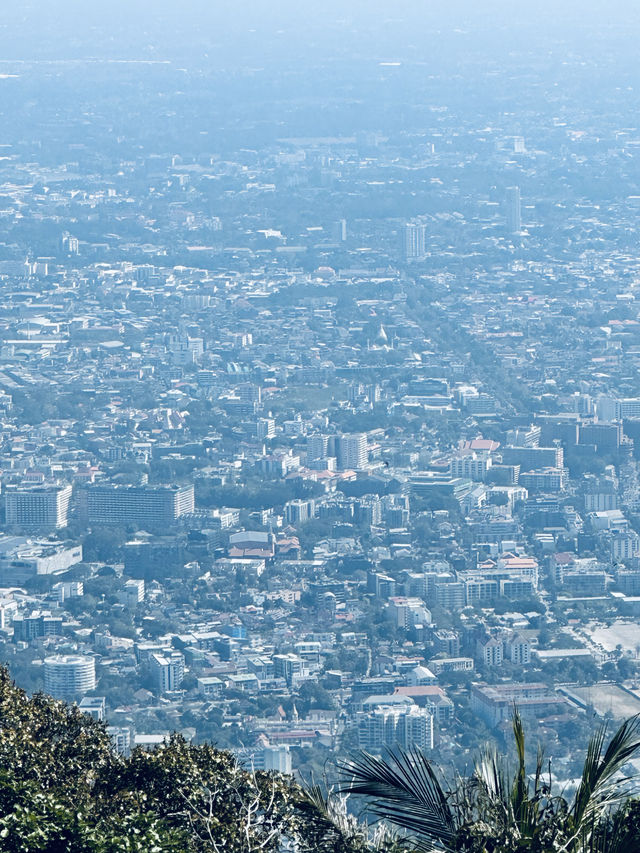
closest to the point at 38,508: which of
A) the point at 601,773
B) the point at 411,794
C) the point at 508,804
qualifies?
the point at 411,794

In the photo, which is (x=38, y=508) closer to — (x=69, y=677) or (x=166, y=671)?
(x=166, y=671)

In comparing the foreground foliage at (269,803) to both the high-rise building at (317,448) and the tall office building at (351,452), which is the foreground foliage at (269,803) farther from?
the high-rise building at (317,448)

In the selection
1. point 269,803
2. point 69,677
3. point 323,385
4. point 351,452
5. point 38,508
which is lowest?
point 69,677

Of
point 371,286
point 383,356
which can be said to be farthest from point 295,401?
point 371,286

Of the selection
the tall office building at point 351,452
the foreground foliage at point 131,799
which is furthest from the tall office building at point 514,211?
the foreground foliage at point 131,799

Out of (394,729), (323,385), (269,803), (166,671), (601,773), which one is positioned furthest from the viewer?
(323,385)
